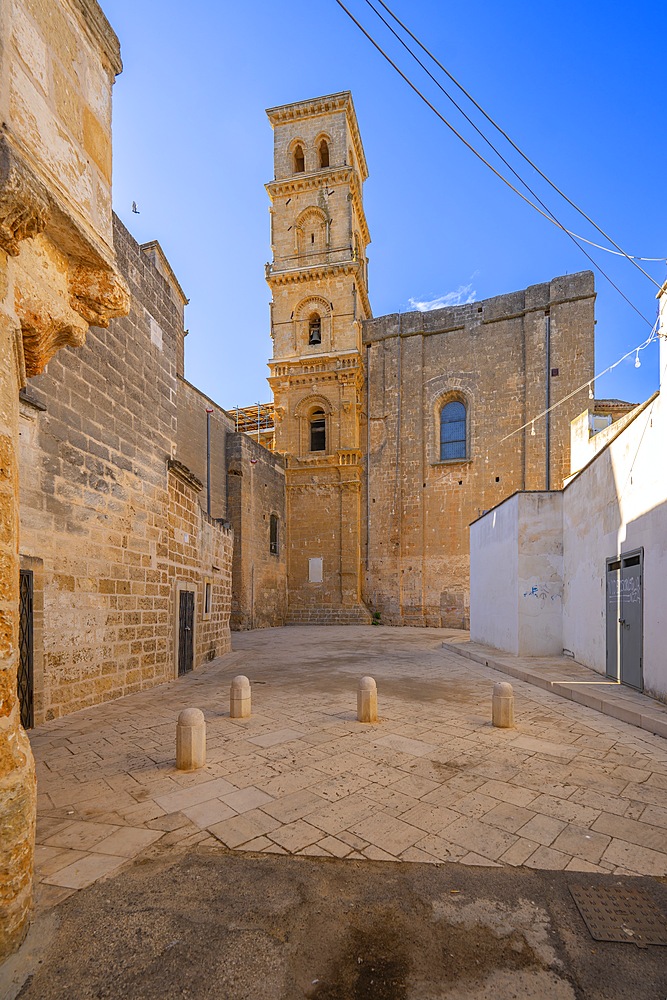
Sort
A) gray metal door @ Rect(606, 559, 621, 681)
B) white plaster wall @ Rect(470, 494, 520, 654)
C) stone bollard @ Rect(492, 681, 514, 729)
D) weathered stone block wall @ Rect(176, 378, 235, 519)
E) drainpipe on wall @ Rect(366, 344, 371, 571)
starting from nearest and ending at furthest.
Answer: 1. stone bollard @ Rect(492, 681, 514, 729)
2. gray metal door @ Rect(606, 559, 621, 681)
3. white plaster wall @ Rect(470, 494, 520, 654)
4. weathered stone block wall @ Rect(176, 378, 235, 519)
5. drainpipe on wall @ Rect(366, 344, 371, 571)

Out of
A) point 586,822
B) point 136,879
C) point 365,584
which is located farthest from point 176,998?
point 365,584

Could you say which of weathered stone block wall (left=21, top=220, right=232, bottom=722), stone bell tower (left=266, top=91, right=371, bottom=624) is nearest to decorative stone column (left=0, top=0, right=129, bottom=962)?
weathered stone block wall (left=21, top=220, right=232, bottom=722)

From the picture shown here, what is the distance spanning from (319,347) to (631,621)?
20.7 metres

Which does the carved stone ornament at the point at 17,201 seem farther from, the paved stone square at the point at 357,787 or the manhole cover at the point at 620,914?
the manhole cover at the point at 620,914

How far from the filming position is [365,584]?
921 inches

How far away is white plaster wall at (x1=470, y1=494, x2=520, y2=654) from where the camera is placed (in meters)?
11.1

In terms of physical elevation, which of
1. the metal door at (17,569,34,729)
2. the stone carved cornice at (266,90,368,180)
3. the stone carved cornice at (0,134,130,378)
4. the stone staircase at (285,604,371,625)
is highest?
the stone carved cornice at (266,90,368,180)

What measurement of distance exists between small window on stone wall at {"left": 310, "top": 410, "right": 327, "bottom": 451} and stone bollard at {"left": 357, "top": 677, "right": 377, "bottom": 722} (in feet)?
65.8

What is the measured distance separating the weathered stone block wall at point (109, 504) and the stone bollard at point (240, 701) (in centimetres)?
201

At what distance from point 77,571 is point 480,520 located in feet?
36.6

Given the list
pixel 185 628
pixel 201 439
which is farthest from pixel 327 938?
pixel 201 439

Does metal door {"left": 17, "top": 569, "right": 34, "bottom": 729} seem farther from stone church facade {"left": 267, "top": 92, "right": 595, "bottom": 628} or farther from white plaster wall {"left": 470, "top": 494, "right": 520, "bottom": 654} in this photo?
stone church facade {"left": 267, "top": 92, "right": 595, "bottom": 628}

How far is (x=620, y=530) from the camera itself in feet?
25.4

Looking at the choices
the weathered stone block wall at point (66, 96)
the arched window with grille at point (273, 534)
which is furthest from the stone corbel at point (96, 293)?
the arched window with grille at point (273, 534)
